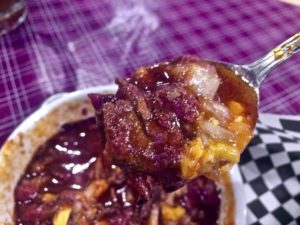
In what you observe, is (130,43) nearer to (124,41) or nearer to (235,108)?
(124,41)

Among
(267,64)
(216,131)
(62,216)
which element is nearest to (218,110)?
(216,131)

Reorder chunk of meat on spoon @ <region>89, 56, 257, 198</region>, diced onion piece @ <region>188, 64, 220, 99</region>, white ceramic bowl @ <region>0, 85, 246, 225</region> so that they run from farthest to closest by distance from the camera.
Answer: white ceramic bowl @ <region>0, 85, 246, 225</region>
diced onion piece @ <region>188, 64, 220, 99</region>
chunk of meat on spoon @ <region>89, 56, 257, 198</region>

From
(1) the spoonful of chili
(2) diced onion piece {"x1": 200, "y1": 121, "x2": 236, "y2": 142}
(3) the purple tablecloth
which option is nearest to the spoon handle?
(1) the spoonful of chili

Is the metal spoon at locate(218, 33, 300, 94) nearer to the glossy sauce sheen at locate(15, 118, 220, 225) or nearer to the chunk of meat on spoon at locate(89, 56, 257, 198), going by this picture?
the chunk of meat on spoon at locate(89, 56, 257, 198)

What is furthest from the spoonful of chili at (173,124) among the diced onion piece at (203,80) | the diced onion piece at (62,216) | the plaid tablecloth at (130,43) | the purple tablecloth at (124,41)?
the purple tablecloth at (124,41)

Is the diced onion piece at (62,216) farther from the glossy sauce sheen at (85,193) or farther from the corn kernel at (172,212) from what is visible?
the corn kernel at (172,212)
